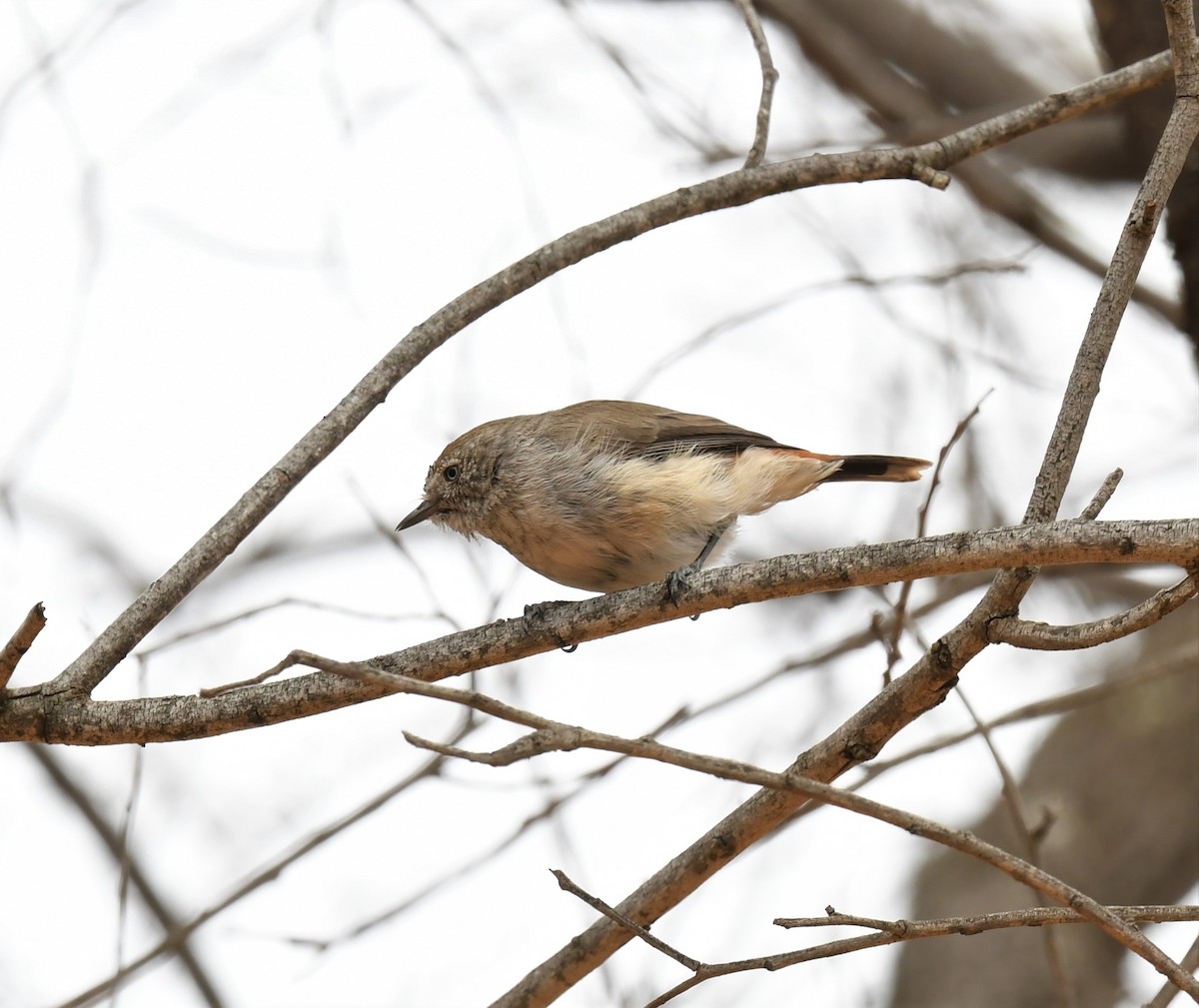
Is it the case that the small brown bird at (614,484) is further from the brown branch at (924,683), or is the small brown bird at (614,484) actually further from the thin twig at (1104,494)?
the thin twig at (1104,494)

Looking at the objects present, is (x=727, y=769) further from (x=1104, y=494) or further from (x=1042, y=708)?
(x=1042, y=708)

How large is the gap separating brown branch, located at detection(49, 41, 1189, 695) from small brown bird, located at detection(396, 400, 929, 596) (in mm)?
1299

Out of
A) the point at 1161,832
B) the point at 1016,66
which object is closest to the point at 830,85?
the point at 1016,66

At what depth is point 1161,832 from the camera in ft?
20.0

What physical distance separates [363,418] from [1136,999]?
441 cm

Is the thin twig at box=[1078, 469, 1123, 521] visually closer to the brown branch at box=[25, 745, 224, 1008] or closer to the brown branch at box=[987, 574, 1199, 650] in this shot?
the brown branch at box=[987, 574, 1199, 650]

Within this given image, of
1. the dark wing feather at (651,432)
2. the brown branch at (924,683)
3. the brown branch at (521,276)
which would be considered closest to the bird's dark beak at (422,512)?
the dark wing feather at (651,432)

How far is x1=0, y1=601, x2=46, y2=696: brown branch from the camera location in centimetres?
261

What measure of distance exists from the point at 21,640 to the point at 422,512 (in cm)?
242

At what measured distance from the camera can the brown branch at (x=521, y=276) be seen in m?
2.92

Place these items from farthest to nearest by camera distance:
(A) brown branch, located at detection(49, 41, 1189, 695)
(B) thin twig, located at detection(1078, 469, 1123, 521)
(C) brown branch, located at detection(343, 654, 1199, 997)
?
(A) brown branch, located at detection(49, 41, 1189, 695) < (B) thin twig, located at detection(1078, 469, 1123, 521) < (C) brown branch, located at detection(343, 654, 1199, 997)

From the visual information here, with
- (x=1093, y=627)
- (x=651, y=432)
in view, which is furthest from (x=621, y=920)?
(x=651, y=432)

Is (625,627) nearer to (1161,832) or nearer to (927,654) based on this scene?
(927,654)

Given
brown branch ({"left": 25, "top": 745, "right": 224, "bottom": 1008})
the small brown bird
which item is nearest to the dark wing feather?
the small brown bird
